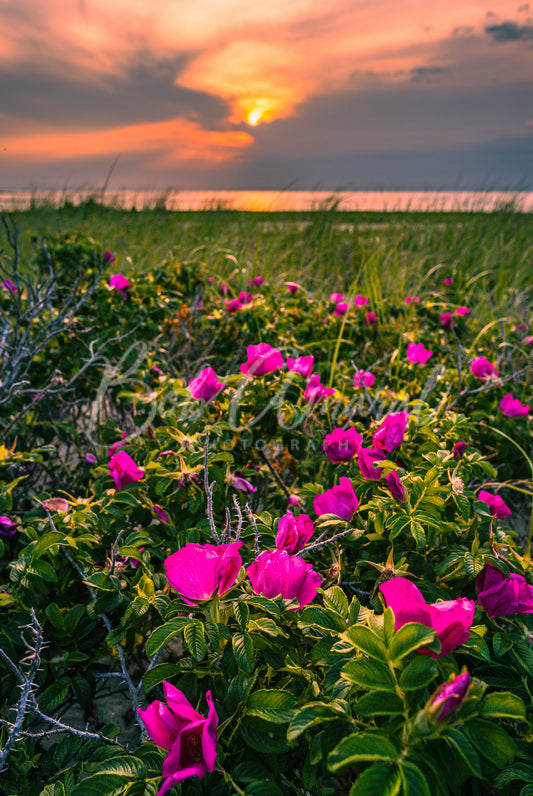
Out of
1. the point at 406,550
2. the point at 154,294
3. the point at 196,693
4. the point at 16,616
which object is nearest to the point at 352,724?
the point at 196,693

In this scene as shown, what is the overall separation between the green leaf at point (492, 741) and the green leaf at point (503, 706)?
1.0 inches

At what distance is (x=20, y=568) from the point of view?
3.38 feet

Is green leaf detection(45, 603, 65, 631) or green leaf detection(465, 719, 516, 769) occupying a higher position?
green leaf detection(465, 719, 516, 769)

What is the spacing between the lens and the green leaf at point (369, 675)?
1.92ft

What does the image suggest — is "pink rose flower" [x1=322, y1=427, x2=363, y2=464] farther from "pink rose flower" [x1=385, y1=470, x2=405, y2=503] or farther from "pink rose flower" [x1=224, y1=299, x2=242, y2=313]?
"pink rose flower" [x1=224, y1=299, x2=242, y2=313]

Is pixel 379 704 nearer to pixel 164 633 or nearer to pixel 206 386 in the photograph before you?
pixel 164 633

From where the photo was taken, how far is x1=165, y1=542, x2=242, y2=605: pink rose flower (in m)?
0.72

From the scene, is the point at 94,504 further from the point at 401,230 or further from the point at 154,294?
the point at 401,230

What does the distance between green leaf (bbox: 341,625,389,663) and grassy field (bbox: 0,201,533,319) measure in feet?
9.48

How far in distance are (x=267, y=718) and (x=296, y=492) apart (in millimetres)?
780

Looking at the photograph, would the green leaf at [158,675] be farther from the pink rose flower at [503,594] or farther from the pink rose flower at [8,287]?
the pink rose flower at [8,287]

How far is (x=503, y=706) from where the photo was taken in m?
0.57

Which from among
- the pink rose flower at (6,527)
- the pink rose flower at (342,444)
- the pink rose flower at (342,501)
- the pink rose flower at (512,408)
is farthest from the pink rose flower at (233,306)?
the pink rose flower at (342,501)

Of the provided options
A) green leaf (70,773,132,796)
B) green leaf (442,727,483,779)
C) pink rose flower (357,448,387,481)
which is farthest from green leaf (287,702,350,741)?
pink rose flower (357,448,387,481)
